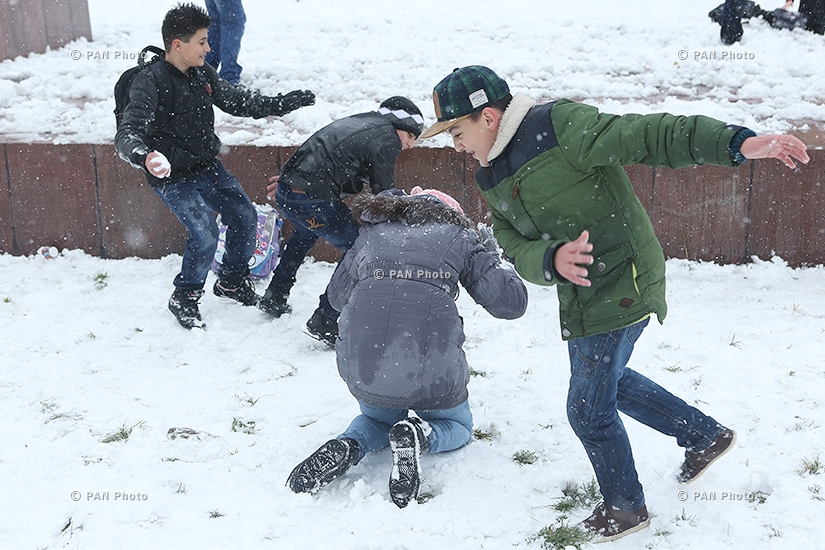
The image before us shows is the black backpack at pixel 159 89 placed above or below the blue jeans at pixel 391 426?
above

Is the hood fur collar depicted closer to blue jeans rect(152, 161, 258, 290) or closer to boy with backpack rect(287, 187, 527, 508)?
boy with backpack rect(287, 187, 527, 508)

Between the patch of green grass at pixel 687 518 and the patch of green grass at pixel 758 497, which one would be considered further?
the patch of green grass at pixel 758 497

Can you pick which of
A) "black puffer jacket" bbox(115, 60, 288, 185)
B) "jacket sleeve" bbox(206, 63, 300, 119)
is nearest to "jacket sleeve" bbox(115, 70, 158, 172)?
"black puffer jacket" bbox(115, 60, 288, 185)

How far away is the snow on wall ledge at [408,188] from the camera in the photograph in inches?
215

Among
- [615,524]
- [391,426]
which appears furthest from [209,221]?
[615,524]

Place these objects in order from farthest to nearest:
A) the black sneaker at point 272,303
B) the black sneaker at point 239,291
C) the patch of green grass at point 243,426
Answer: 1. the black sneaker at point 239,291
2. the black sneaker at point 272,303
3. the patch of green grass at point 243,426

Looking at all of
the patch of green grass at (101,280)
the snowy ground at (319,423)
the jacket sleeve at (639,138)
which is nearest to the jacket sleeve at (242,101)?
the snowy ground at (319,423)

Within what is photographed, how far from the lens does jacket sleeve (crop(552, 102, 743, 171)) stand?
7.63 feet

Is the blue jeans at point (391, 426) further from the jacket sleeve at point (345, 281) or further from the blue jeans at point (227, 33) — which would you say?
the blue jeans at point (227, 33)

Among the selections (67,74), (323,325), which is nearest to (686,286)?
(323,325)

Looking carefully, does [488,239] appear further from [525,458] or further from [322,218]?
[322,218]

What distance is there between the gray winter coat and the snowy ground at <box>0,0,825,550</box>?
436 millimetres

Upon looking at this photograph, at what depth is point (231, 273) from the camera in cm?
511

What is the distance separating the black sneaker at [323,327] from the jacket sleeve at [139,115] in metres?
1.28
